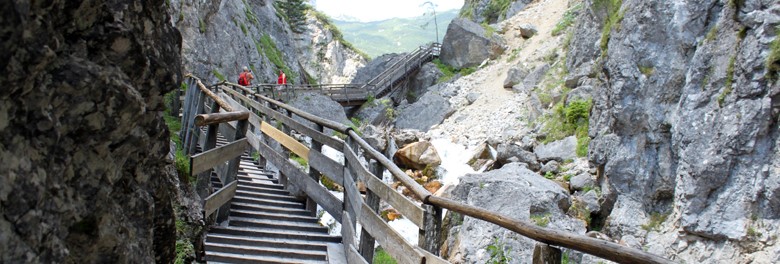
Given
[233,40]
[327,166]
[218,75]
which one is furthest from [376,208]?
[233,40]

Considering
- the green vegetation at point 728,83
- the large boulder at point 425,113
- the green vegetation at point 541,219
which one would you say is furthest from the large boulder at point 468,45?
the green vegetation at point 541,219

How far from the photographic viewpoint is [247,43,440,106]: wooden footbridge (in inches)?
1275

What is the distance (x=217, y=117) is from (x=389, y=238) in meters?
2.50

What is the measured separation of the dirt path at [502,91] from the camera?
24.2 meters

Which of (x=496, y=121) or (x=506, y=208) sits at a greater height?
(x=496, y=121)

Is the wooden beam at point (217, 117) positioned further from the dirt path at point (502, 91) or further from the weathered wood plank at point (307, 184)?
the dirt path at point (502, 91)

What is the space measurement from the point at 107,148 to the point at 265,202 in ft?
15.2

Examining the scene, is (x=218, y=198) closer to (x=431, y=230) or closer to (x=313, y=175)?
(x=313, y=175)

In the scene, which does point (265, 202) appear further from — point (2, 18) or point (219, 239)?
point (2, 18)

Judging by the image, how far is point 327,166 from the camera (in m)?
6.52

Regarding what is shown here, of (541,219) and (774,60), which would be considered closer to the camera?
(541,219)

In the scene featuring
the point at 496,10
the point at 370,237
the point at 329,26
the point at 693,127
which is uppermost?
the point at 329,26

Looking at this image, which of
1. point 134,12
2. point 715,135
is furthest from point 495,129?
point 134,12

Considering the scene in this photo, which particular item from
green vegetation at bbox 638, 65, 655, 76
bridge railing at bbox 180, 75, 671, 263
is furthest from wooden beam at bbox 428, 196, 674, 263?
green vegetation at bbox 638, 65, 655, 76
